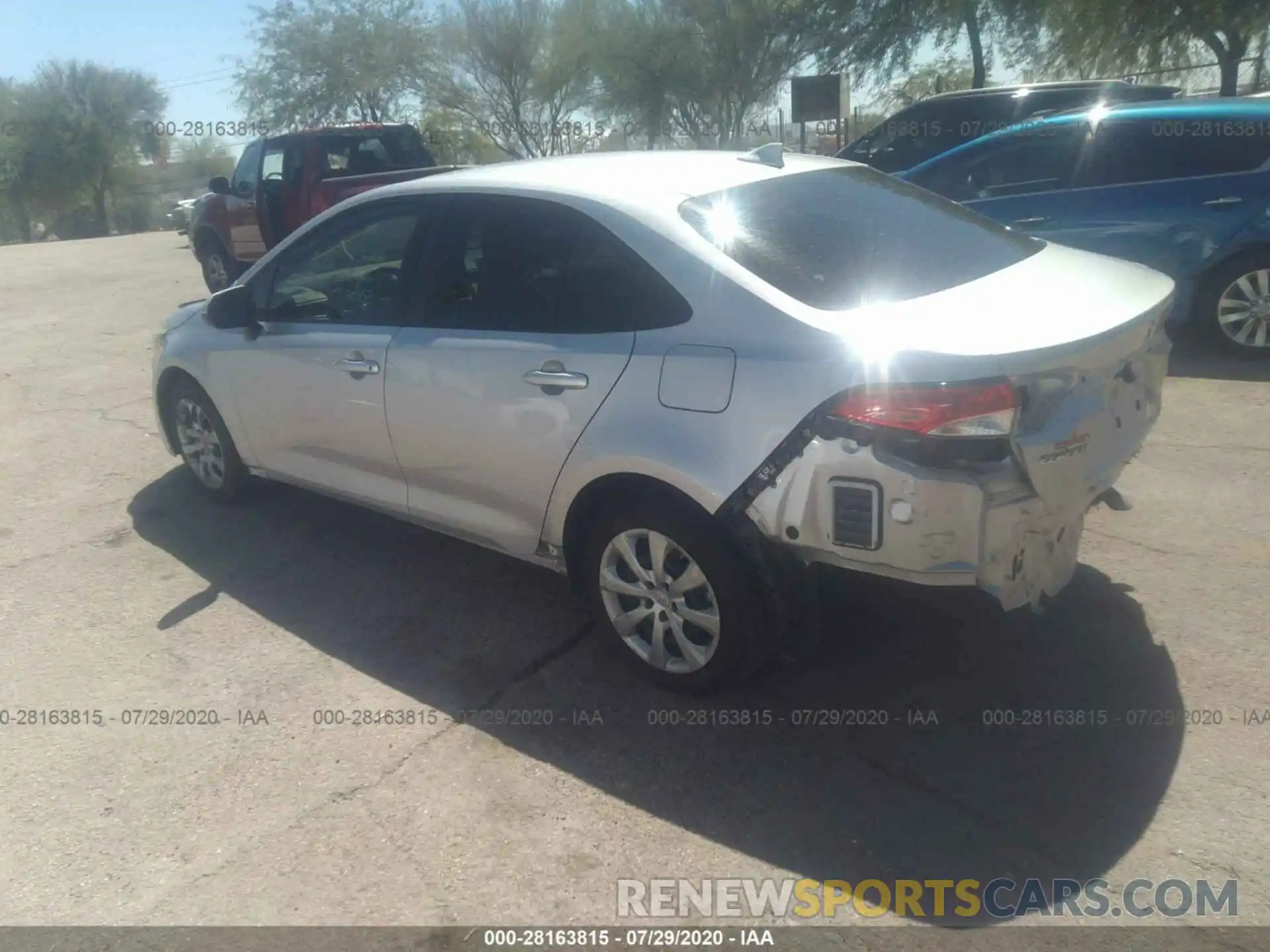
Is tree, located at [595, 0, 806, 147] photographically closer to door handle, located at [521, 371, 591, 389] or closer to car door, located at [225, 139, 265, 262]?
car door, located at [225, 139, 265, 262]

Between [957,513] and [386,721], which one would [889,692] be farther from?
[386,721]

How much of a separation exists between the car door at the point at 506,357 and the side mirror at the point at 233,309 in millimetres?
1100

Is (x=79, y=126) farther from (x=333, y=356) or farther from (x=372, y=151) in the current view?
(x=333, y=356)

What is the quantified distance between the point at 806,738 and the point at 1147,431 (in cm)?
154

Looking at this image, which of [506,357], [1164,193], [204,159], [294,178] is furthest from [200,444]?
[204,159]

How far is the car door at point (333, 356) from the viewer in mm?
4230

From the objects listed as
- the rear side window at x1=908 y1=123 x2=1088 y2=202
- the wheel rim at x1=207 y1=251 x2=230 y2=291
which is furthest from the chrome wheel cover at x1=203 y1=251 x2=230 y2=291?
the rear side window at x1=908 y1=123 x2=1088 y2=202

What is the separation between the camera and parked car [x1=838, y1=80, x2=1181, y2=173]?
37.7 ft

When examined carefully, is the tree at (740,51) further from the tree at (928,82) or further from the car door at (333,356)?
the car door at (333,356)

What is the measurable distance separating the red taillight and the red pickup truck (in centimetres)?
912

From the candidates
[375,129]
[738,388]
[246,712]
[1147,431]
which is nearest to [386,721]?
[246,712]

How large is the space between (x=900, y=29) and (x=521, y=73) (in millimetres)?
10826

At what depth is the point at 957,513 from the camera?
2.83 meters

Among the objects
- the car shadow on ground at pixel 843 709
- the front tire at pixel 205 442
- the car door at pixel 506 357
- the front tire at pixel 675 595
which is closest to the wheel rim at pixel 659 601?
the front tire at pixel 675 595
